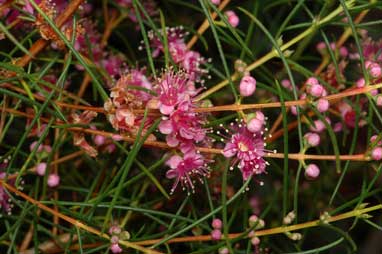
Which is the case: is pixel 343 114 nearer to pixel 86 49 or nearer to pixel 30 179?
pixel 86 49

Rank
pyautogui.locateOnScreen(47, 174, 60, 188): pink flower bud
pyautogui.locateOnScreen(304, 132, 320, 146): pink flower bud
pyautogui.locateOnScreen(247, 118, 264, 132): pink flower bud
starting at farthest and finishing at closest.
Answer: pyautogui.locateOnScreen(47, 174, 60, 188): pink flower bud, pyautogui.locateOnScreen(304, 132, 320, 146): pink flower bud, pyautogui.locateOnScreen(247, 118, 264, 132): pink flower bud

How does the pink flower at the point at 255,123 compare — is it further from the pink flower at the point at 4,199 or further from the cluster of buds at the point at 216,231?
the pink flower at the point at 4,199

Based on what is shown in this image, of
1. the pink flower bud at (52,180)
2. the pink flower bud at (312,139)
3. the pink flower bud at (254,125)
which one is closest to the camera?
the pink flower bud at (254,125)

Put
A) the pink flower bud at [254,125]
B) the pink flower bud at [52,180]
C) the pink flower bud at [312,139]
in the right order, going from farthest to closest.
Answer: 1. the pink flower bud at [52,180]
2. the pink flower bud at [312,139]
3. the pink flower bud at [254,125]

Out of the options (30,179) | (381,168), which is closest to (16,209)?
(30,179)

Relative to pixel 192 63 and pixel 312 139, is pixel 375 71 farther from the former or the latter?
pixel 192 63

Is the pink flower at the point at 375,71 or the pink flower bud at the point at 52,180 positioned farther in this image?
the pink flower bud at the point at 52,180

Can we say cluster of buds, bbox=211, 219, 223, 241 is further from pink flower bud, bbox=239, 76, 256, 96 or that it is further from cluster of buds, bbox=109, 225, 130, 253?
pink flower bud, bbox=239, 76, 256, 96

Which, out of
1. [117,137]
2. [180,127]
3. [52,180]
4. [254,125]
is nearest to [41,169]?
[52,180]

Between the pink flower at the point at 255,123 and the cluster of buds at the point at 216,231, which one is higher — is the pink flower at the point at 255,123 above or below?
above

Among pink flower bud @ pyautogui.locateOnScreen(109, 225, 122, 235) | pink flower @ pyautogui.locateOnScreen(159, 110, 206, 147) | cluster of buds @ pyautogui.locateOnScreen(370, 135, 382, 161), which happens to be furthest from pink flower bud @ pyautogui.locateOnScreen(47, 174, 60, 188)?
cluster of buds @ pyautogui.locateOnScreen(370, 135, 382, 161)

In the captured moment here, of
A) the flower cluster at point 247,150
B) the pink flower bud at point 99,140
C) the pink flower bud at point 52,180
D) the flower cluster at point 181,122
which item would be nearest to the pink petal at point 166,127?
the flower cluster at point 181,122
